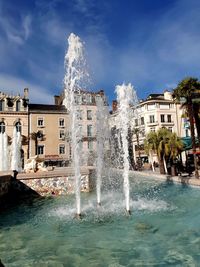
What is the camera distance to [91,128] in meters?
64.4

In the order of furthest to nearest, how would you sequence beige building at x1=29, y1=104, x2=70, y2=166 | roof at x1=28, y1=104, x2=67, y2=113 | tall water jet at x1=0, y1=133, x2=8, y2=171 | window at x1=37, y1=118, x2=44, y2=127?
roof at x1=28, y1=104, x2=67, y2=113
window at x1=37, y1=118, x2=44, y2=127
beige building at x1=29, y1=104, x2=70, y2=166
tall water jet at x1=0, y1=133, x2=8, y2=171

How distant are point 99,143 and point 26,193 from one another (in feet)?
26.3

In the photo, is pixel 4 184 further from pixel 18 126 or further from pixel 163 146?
pixel 18 126

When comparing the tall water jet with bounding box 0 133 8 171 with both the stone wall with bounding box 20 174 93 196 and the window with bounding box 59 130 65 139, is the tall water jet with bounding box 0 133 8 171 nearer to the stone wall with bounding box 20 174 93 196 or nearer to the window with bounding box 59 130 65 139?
the stone wall with bounding box 20 174 93 196

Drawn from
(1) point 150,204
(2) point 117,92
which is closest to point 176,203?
(1) point 150,204

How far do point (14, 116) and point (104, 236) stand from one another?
4992cm

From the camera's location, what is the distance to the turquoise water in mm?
8148

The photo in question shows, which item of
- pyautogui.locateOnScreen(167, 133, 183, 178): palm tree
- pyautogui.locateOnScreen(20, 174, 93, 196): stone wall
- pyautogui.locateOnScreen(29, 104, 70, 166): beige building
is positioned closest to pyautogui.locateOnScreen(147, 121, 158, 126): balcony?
pyautogui.locateOnScreen(29, 104, 70, 166): beige building

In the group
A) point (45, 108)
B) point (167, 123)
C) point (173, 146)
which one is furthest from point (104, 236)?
point (167, 123)

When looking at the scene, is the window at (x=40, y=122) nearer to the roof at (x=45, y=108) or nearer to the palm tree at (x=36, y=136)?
the palm tree at (x=36, y=136)

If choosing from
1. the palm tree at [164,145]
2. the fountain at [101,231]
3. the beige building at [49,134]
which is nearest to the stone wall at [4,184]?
the fountain at [101,231]

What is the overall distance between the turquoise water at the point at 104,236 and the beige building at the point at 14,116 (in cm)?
4215

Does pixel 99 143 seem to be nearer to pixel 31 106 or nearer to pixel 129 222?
pixel 129 222

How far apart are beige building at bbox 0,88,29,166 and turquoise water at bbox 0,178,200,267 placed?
42.2 m
